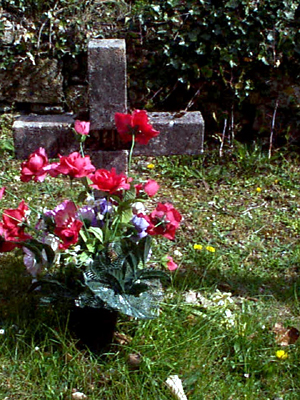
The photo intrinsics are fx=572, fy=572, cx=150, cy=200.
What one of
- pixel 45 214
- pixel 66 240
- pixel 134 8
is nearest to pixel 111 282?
pixel 66 240

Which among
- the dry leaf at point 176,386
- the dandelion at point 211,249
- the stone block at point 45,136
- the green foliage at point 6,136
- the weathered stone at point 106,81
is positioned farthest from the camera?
the green foliage at point 6,136

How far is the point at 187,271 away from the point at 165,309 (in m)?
0.43

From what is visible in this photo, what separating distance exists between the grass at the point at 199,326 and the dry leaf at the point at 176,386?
0.07 ft

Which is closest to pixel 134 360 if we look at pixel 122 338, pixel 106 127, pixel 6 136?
pixel 122 338

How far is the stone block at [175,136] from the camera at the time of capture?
2514 mm

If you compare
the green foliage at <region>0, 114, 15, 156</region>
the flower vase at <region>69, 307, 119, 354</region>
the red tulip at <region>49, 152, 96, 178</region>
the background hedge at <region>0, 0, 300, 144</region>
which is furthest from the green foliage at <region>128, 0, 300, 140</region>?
the flower vase at <region>69, 307, 119, 354</region>

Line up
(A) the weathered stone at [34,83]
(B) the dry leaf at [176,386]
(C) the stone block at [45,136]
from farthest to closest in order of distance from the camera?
(A) the weathered stone at [34,83], (C) the stone block at [45,136], (B) the dry leaf at [176,386]

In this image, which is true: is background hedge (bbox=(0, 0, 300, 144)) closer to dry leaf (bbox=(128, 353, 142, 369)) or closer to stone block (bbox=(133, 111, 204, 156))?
stone block (bbox=(133, 111, 204, 156))

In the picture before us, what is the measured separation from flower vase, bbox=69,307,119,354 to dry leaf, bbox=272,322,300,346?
0.68 meters

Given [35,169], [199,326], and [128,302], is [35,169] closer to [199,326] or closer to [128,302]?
[128,302]

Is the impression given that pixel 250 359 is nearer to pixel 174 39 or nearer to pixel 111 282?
pixel 111 282

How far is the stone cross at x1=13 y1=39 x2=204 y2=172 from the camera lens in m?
2.26

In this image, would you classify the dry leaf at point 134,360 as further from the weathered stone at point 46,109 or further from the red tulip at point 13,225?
the weathered stone at point 46,109

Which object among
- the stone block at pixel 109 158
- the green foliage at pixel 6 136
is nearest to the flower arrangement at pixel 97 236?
the stone block at pixel 109 158
